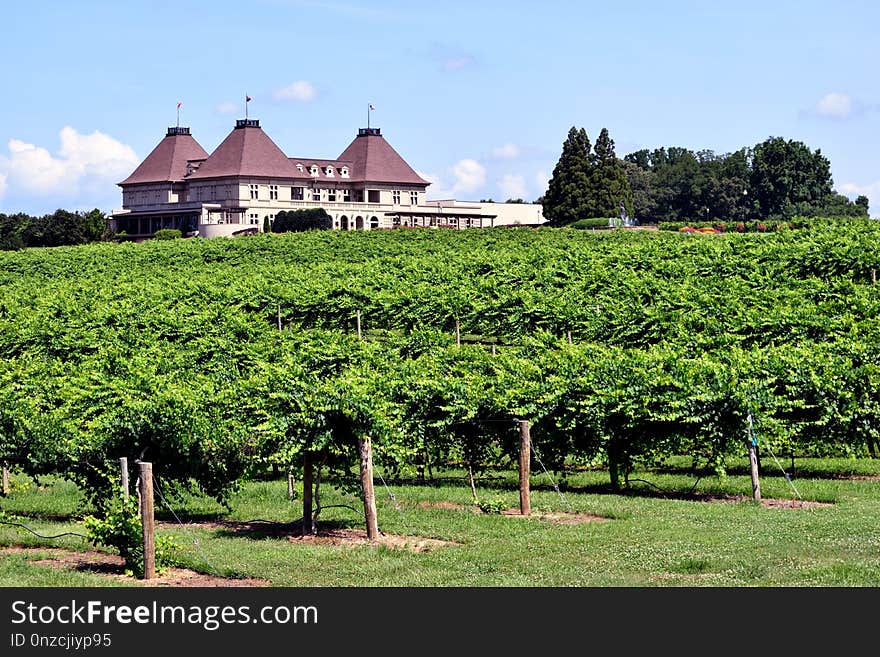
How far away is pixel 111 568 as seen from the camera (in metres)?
15.7

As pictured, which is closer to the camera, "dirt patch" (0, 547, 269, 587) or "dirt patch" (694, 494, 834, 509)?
"dirt patch" (0, 547, 269, 587)

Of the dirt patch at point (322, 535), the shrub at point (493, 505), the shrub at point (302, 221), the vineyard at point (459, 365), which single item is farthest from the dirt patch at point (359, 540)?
the shrub at point (302, 221)

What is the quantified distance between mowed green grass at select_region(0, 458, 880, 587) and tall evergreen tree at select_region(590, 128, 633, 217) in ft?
242

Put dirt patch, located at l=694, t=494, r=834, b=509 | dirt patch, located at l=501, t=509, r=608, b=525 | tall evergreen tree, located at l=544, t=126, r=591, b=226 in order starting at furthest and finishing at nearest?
tall evergreen tree, located at l=544, t=126, r=591, b=226 → dirt patch, located at l=694, t=494, r=834, b=509 → dirt patch, located at l=501, t=509, r=608, b=525

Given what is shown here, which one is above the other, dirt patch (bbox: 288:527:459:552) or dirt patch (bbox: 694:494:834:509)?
dirt patch (bbox: 694:494:834:509)

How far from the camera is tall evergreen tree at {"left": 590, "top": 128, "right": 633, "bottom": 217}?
315ft

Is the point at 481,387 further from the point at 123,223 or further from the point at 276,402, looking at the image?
the point at 123,223

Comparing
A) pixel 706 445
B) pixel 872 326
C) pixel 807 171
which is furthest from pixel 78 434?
pixel 807 171

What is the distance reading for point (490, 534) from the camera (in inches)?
679

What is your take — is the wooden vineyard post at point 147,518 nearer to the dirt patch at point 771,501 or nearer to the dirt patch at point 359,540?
the dirt patch at point 359,540

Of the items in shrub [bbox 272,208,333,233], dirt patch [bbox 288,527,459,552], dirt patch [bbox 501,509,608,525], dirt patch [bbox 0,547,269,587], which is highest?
shrub [bbox 272,208,333,233]

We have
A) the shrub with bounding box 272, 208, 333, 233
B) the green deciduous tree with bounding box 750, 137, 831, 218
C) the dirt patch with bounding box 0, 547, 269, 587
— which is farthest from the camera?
the green deciduous tree with bounding box 750, 137, 831, 218

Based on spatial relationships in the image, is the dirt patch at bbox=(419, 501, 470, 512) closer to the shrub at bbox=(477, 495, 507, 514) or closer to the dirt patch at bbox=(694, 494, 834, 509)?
the shrub at bbox=(477, 495, 507, 514)

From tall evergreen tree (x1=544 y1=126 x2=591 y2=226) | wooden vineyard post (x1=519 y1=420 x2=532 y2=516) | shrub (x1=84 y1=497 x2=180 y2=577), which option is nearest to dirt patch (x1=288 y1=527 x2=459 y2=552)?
wooden vineyard post (x1=519 y1=420 x2=532 y2=516)
